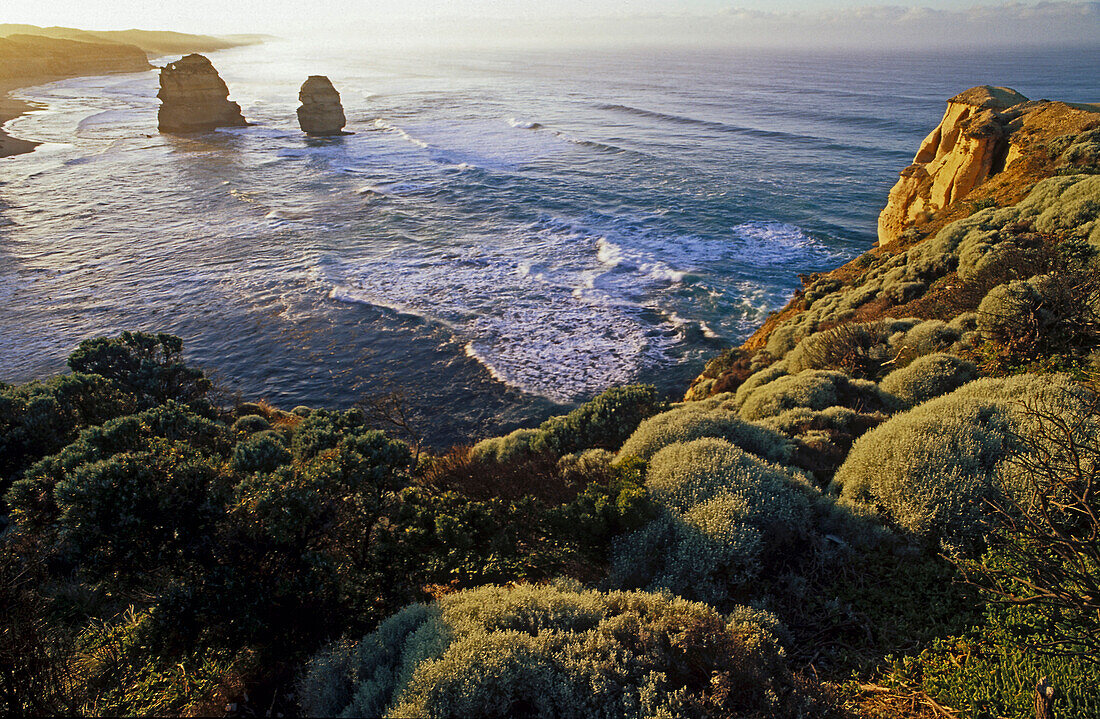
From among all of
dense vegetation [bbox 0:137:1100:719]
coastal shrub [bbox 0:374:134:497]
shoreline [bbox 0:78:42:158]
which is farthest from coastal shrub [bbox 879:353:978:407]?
shoreline [bbox 0:78:42:158]

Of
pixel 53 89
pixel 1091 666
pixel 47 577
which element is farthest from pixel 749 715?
pixel 53 89

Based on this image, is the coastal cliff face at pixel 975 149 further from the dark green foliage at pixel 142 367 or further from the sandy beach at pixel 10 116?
the sandy beach at pixel 10 116

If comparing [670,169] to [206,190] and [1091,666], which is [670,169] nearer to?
[206,190]

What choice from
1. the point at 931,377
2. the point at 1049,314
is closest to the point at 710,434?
the point at 931,377

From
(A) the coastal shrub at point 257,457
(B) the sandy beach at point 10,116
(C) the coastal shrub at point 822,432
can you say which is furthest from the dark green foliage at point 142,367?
(B) the sandy beach at point 10,116

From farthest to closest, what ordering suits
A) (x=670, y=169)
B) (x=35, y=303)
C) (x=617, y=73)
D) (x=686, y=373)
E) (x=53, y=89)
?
(x=617, y=73), (x=53, y=89), (x=670, y=169), (x=35, y=303), (x=686, y=373)

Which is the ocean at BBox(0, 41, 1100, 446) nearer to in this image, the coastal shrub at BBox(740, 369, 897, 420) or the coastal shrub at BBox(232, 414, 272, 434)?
the coastal shrub at BBox(232, 414, 272, 434)

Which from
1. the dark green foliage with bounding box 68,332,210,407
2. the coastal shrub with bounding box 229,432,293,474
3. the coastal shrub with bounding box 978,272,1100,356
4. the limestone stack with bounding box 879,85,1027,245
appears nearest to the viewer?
the coastal shrub with bounding box 229,432,293,474
